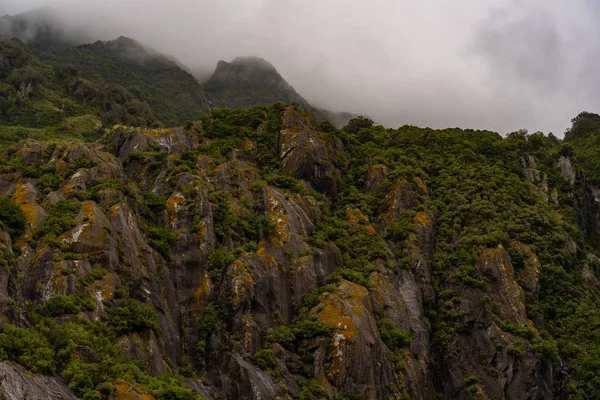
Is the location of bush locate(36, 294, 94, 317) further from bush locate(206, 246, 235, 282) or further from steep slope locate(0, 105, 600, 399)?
bush locate(206, 246, 235, 282)

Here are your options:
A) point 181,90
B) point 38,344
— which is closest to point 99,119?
point 181,90

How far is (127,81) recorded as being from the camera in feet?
504

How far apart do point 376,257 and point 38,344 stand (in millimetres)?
30458

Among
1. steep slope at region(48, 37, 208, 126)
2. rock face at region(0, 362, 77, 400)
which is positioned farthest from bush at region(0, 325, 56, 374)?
steep slope at region(48, 37, 208, 126)

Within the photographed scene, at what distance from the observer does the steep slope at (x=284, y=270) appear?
88.3 feet

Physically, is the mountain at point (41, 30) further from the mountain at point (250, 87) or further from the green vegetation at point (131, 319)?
the green vegetation at point (131, 319)

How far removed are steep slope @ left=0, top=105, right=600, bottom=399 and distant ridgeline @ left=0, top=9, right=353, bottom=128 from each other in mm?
65746

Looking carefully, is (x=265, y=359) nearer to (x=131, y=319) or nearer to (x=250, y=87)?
(x=131, y=319)

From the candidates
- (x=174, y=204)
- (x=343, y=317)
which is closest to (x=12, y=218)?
(x=174, y=204)

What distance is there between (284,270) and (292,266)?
1.14m

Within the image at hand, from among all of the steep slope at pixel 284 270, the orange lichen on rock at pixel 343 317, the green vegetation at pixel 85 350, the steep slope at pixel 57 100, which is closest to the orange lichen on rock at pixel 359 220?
the steep slope at pixel 284 270

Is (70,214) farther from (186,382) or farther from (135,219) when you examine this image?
(186,382)

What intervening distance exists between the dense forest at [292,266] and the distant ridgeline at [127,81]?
6623 cm

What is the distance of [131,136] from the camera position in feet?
165
